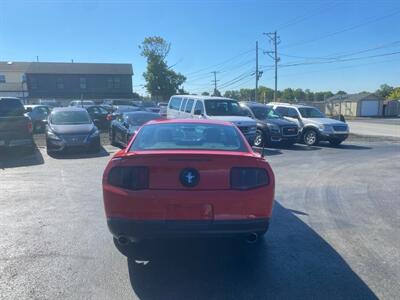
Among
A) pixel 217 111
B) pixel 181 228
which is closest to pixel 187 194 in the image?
pixel 181 228

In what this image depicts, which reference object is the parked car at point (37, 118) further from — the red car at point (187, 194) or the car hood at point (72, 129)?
the red car at point (187, 194)

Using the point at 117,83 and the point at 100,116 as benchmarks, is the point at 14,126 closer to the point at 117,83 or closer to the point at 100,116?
the point at 100,116

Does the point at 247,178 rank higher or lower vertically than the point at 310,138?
higher

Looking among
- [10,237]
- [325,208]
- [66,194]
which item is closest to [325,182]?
[325,208]

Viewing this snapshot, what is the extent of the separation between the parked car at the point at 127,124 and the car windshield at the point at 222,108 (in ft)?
7.10

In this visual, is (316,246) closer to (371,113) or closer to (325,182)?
(325,182)

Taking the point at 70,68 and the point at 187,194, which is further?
the point at 70,68

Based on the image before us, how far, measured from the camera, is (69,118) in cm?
1346

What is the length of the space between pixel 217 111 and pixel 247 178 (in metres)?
10.7

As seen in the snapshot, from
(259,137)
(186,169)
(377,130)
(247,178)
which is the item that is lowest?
(377,130)

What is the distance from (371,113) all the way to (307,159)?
52.3 metres

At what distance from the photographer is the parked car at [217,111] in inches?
537

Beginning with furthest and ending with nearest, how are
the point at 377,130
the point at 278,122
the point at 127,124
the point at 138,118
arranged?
the point at 377,130 → the point at 278,122 → the point at 138,118 → the point at 127,124

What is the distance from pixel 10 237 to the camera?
4.98m
